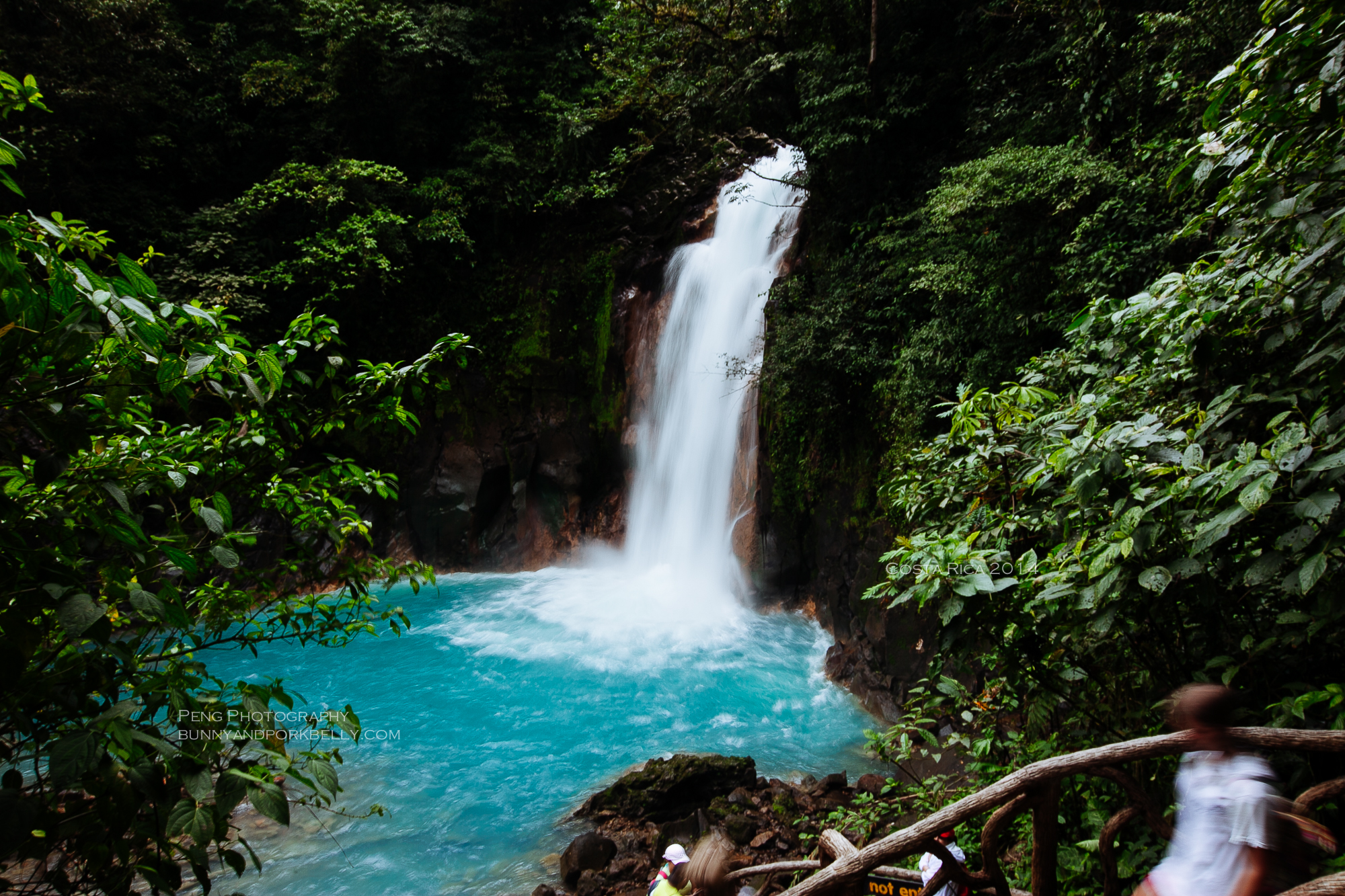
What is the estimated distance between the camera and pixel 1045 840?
190 centimetres

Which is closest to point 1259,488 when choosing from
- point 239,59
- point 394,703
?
point 394,703

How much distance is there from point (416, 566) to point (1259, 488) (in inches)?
114

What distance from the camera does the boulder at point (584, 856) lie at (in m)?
5.22

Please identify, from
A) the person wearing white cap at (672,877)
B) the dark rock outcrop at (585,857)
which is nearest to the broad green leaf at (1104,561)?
the person wearing white cap at (672,877)

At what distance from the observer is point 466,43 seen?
1323 cm

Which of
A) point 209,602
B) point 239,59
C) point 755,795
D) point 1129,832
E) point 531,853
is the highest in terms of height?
point 239,59

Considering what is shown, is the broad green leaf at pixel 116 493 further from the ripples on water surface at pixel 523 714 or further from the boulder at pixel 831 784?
the boulder at pixel 831 784

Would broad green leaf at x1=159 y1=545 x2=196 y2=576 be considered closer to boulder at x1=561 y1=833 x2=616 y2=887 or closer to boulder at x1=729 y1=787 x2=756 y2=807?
boulder at x1=561 y1=833 x2=616 y2=887

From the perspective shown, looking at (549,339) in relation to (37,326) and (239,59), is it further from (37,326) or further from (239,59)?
(37,326)

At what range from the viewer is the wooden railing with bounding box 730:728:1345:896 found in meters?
1.69

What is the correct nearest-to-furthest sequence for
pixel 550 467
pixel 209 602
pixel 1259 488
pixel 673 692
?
pixel 1259 488 < pixel 209 602 < pixel 673 692 < pixel 550 467

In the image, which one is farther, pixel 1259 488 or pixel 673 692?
pixel 673 692

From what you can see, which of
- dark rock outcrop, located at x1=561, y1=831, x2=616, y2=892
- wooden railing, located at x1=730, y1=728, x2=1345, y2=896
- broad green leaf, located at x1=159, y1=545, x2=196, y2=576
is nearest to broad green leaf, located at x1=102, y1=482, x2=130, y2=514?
broad green leaf, located at x1=159, y1=545, x2=196, y2=576

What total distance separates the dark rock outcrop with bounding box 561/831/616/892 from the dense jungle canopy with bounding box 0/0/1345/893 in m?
2.08
